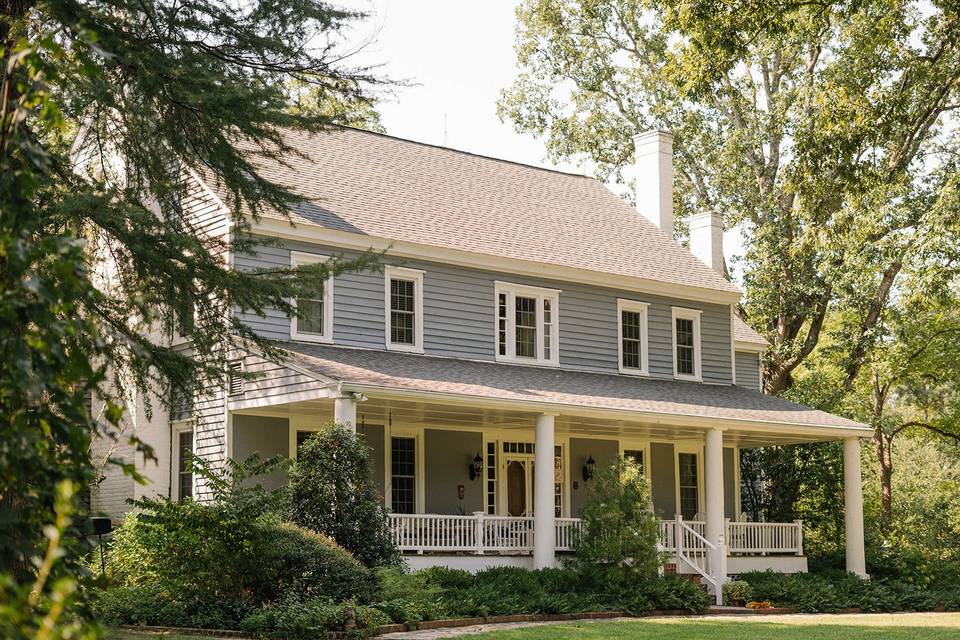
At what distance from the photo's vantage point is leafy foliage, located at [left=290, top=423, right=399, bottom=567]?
16.2 metres

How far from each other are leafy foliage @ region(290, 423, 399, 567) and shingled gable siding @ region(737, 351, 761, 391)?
1647 cm

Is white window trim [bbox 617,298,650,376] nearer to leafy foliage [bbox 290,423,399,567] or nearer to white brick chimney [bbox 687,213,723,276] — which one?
white brick chimney [bbox 687,213,723,276]

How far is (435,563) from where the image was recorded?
19953mm

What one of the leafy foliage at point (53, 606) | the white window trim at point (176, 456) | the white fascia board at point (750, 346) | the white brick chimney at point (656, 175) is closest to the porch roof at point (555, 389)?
the white fascia board at point (750, 346)

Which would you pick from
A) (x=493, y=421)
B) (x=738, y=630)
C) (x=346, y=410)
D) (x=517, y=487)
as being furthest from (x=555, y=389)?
(x=738, y=630)

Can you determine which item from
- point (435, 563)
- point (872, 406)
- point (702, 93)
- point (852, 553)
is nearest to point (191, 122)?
point (702, 93)

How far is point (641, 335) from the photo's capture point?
2634cm

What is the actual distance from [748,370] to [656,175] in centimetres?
583

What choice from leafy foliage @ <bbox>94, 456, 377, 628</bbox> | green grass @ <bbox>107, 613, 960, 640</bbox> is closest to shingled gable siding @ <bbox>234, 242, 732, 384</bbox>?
leafy foliage @ <bbox>94, 456, 377, 628</bbox>

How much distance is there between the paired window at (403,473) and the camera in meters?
22.3

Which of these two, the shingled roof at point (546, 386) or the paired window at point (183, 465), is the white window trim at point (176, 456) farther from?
the shingled roof at point (546, 386)

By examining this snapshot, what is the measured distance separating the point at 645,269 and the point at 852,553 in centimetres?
775

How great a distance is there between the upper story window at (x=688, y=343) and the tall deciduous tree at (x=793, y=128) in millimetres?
3105

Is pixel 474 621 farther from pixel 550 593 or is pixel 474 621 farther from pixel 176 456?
pixel 176 456
